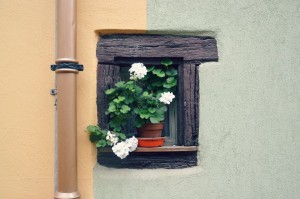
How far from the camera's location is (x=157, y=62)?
8.56 feet

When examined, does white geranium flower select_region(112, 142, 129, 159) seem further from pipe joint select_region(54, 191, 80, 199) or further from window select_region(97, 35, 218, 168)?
pipe joint select_region(54, 191, 80, 199)

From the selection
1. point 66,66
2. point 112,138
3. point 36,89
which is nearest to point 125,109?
point 112,138

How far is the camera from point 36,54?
2469 mm

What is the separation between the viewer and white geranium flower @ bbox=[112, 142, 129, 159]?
7.75 feet

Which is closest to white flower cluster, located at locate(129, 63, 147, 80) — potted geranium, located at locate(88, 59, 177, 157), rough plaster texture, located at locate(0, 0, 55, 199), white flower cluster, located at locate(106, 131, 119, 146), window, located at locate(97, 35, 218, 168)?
potted geranium, located at locate(88, 59, 177, 157)

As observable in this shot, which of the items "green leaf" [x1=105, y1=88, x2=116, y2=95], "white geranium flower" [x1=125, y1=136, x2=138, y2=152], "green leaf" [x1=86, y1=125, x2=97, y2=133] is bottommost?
"white geranium flower" [x1=125, y1=136, x2=138, y2=152]

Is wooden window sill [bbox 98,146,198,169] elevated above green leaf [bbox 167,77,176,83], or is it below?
below

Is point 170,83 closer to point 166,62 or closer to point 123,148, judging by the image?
point 166,62

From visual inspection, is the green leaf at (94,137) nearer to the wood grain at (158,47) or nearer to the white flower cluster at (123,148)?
the white flower cluster at (123,148)

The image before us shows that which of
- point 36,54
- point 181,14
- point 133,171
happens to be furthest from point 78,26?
point 133,171

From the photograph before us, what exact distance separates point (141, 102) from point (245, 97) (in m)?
0.77

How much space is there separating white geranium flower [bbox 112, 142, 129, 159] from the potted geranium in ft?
0.32

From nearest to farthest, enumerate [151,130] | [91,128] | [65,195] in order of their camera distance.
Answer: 1. [65,195]
2. [91,128]
3. [151,130]

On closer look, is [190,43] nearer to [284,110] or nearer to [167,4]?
[167,4]
